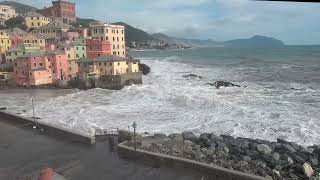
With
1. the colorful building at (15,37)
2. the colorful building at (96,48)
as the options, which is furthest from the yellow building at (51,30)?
the colorful building at (96,48)

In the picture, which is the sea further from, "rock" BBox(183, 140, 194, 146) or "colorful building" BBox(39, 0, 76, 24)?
"colorful building" BBox(39, 0, 76, 24)

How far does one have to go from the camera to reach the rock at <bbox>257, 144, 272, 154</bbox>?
14.1 metres

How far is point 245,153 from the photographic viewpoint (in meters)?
14.0

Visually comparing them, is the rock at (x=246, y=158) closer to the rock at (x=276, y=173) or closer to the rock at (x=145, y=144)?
the rock at (x=276, y=173)

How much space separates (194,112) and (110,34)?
32.5m

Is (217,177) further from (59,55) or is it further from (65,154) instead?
(59,55)

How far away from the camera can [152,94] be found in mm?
33281

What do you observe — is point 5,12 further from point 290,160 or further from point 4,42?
point 290,160

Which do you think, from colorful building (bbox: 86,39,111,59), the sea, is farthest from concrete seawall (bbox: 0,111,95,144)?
colorful building (bbox: 86,39,111,59)

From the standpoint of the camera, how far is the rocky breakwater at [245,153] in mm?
12141

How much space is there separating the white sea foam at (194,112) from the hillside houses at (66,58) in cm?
781

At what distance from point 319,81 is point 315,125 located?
26570mm

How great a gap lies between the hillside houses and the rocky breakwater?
26.2 meters

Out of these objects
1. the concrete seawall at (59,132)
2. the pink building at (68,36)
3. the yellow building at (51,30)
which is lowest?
the concrete seawall at (59,132)
